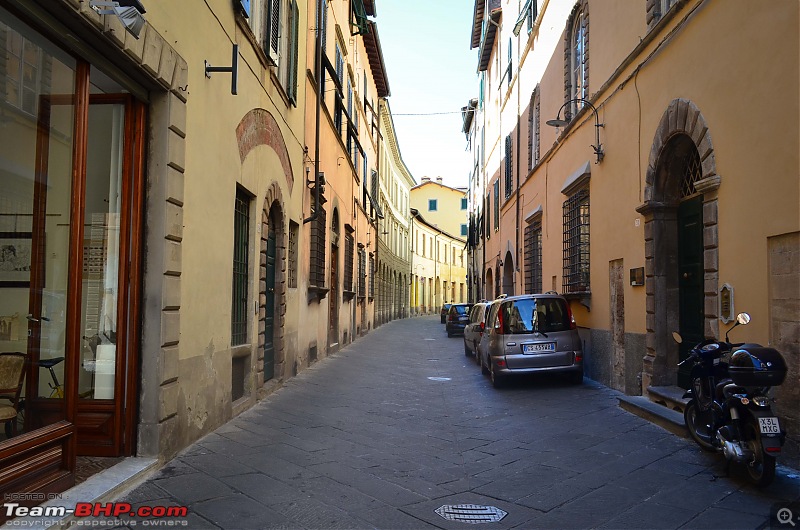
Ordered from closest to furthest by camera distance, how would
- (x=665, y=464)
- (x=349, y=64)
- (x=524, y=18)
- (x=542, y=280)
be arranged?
(x=665, y=464) → (x=542, y=280) → (x=524, y=18) → (x=349, y=64)

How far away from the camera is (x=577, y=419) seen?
7.57m

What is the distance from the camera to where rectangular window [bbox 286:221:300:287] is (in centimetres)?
1137

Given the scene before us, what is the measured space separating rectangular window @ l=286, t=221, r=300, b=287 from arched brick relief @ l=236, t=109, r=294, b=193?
1.10 metres

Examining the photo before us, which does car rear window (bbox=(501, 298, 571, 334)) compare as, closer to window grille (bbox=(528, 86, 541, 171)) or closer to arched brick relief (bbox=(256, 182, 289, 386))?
arched brick relief (bbox=(256, 182, 289, 386))

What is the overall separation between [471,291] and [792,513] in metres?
36.9

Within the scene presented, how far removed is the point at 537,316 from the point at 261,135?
5069 mm

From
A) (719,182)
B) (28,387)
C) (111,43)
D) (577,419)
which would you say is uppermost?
(111,43)

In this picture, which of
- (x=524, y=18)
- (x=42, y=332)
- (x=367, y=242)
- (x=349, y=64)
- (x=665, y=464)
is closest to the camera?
(x=42, y=332)

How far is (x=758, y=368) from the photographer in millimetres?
4605

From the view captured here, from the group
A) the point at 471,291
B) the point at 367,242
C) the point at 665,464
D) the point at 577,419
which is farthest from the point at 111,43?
the point at 471,291

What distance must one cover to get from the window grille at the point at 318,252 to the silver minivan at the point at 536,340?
14.6ft

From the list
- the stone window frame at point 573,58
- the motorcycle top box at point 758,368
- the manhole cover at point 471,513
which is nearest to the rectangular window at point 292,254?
the stone window frame at point 573,58

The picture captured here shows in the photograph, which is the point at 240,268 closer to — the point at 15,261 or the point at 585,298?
the point at 15,261

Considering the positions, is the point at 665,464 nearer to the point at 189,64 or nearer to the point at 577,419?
the point at 577,419
